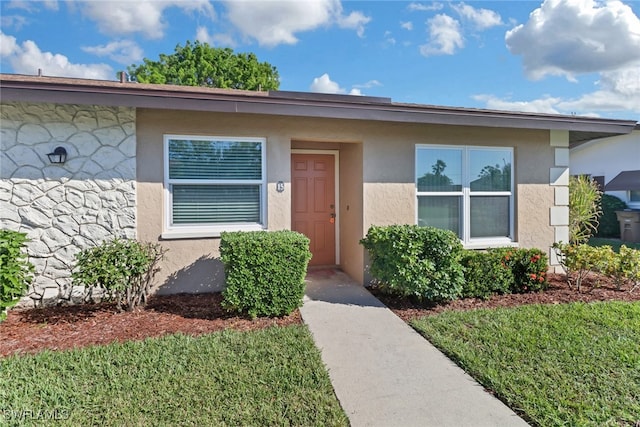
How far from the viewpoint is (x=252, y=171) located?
5812 mm

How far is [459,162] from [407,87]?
450 cm

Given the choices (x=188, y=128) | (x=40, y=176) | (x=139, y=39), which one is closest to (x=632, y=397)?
(x=188, y=128)

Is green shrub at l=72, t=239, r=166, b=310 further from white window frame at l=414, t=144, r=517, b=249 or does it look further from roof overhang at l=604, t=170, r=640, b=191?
roof overhang at l=604, t=170, r=640, b=191

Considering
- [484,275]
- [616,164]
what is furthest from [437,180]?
[616,164]

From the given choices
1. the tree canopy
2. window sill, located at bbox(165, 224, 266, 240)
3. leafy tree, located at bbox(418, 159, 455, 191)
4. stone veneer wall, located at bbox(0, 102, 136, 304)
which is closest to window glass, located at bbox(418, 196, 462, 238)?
leafy tree, located at bbox(418, 159, 455, 191)

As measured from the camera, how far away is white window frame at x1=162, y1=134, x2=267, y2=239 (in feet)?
17.9

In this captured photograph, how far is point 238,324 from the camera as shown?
172 inches

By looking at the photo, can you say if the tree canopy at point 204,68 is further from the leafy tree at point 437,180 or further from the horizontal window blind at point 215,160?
the leafy tree at point 437,180

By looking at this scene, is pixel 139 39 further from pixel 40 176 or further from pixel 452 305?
pixel 452 305

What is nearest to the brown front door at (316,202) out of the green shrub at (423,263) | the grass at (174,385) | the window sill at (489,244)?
the green shrub at (423,263)

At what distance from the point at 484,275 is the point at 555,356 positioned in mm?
2039

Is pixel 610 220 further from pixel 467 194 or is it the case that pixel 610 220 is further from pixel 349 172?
pixel 349 172

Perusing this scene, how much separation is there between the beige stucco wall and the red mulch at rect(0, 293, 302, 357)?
78 centimetres

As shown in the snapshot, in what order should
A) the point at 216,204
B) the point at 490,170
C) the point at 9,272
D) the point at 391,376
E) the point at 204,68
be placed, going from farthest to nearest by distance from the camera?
the point at 204,68 → the point at 490,170 → the point at 216,204 → the point at 9,272 → the point at 391,376
